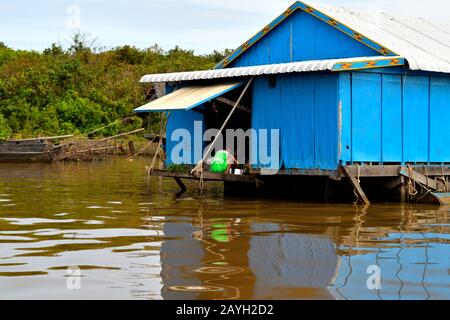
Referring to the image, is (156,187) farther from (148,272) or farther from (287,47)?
(148,272)

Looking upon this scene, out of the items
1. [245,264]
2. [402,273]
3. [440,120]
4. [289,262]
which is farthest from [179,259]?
[440,120]

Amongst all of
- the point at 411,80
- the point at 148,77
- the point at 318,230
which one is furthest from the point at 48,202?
the point at 411,80

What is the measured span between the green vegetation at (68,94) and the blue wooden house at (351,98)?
17480 mm

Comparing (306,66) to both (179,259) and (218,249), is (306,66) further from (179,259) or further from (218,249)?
(179,259)

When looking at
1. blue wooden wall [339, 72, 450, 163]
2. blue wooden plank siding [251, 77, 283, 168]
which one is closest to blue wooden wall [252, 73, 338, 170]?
blue wooden plank siding [251, 77, 283, 168]

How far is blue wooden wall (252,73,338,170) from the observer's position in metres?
14.9

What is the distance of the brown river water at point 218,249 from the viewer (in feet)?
23.4

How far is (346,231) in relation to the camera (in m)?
11.1

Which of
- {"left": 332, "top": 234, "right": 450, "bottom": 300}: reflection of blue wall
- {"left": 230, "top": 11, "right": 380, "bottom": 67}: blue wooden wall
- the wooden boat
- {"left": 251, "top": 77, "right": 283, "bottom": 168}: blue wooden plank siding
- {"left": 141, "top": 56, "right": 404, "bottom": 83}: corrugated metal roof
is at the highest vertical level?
{"left": 230, "top": 11, "right": 380, "bottom": 67}: blue wooden wall

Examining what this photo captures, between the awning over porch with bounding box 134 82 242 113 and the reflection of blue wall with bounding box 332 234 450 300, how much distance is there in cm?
700

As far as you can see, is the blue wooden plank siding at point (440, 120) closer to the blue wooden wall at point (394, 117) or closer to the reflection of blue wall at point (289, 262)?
the blue wooden wall at point (394, 117)

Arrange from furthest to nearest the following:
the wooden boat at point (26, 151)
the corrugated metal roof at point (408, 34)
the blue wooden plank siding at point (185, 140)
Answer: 1. the wooden boat at point (26, 151)
2. the blue wooden plank siding at point (185, 140)
3. the corrugated metal roof at point (408, 34)

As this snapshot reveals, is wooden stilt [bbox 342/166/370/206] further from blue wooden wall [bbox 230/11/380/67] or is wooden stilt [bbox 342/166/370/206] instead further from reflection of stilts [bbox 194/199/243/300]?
reflection of stilts [bbox 194/199/243/300]

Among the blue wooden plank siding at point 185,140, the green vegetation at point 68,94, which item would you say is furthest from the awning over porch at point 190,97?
the green vegetation at point 68,94
